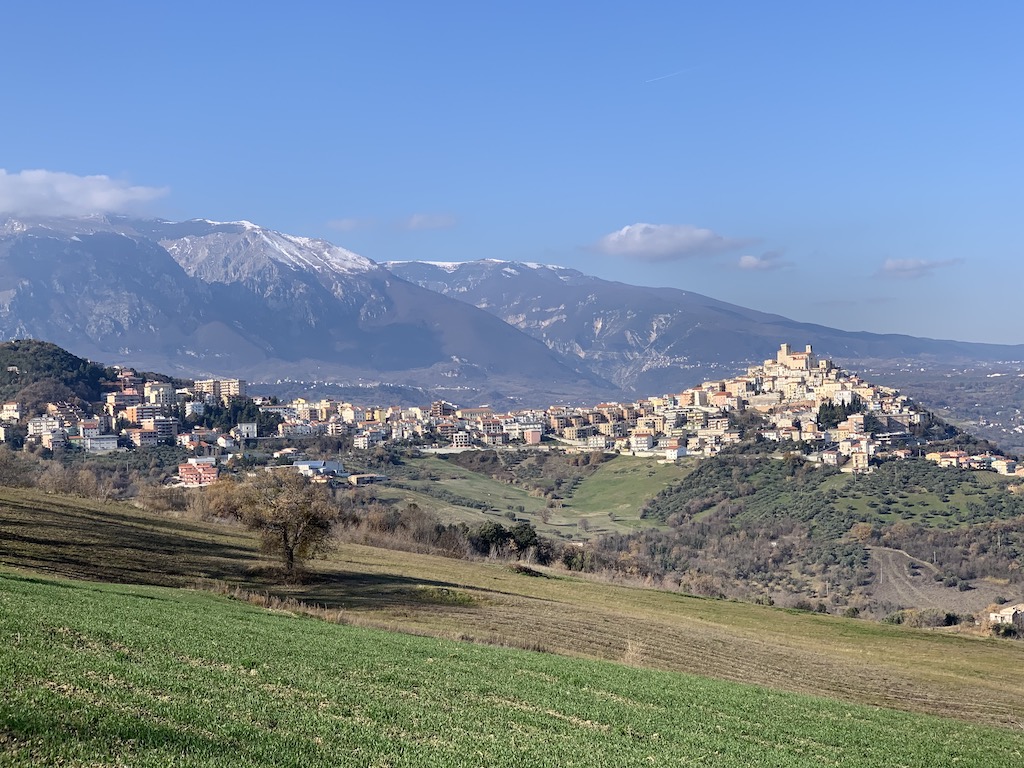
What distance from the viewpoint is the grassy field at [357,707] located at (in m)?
10.5

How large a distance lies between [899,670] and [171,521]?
36.1 metres

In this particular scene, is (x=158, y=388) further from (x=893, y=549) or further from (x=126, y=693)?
(x=126, y=693)

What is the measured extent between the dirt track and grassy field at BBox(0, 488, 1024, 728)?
91.4 feet

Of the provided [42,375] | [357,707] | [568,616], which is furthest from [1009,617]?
[42,375]

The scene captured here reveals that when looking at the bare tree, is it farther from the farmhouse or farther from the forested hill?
the forested hill

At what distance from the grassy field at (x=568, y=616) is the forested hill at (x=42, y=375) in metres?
98.9

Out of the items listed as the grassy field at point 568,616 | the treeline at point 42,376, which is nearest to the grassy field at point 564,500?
the treeline at point 42,376

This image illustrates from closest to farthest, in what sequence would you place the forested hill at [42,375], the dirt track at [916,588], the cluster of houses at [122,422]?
the dirt track at [916,588] < the cluster of houses at [122,422] < the forested hill at [42,375]

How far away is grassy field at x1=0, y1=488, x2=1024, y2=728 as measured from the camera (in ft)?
93.9

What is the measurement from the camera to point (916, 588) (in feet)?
265

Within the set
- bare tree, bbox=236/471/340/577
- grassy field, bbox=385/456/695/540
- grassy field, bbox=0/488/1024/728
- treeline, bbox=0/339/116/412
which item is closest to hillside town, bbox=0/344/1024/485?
treeline, bbox=0/339/116/412

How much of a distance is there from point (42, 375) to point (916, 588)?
119 metres

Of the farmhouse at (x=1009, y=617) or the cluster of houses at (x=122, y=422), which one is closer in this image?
the farmhouse at (x=1009, y=617)

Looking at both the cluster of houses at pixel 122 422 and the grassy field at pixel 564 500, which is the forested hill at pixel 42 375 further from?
the grassy field at pixel 564 500
